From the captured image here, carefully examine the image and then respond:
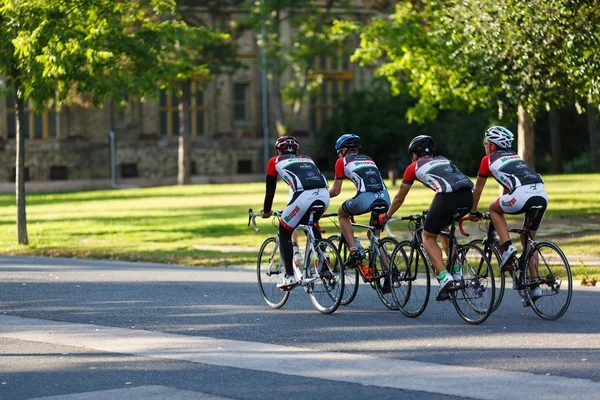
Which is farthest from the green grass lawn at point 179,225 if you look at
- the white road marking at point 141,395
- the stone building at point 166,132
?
the stone building at point 166,132

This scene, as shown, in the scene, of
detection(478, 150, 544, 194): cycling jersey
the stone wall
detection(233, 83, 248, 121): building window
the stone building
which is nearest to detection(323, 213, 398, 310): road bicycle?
detection(478, 150, 544, 194): cycling jersey

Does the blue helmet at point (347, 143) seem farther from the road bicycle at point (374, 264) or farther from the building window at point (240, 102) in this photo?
the building window at point (240, 102)

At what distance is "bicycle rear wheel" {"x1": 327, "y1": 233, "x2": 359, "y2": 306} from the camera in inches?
490

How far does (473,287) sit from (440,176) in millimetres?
1048

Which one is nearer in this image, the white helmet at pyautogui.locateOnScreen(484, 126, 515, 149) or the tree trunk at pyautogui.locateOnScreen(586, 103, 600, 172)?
the white helmet at pyautogui.locateOnScreen(484, 126, 515, 149)

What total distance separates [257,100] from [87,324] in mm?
58007

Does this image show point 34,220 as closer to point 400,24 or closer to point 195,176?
point 400,24

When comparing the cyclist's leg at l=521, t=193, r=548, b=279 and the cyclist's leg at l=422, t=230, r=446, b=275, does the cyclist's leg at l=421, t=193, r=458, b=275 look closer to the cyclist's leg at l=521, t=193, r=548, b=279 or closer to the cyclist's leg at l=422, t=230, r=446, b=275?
the cyclist's leg at l=422, t=230, r=446, b=275

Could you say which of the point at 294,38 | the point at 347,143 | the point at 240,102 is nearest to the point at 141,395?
the point at 347,143

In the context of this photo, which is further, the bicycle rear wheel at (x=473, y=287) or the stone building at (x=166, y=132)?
the stone building at (x=166, y=132)

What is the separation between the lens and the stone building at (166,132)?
62406 millimetres

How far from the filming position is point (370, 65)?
63438 mm

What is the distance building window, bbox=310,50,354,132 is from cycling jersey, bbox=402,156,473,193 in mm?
Result: 58461

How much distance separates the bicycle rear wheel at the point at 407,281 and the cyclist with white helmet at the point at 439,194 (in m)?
0.28
